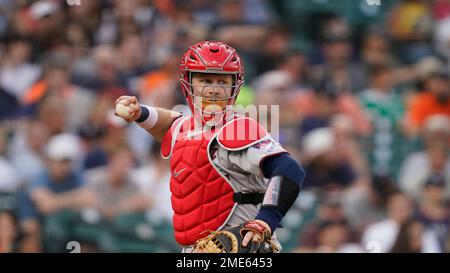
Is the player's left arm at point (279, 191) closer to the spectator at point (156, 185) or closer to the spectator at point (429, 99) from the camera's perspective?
the spectator at point (156, 185)

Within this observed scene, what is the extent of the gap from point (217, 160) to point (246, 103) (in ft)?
13.7

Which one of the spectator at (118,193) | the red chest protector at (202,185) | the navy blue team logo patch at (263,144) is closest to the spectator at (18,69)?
the spectator at (118,193)

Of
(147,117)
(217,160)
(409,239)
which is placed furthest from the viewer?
(409,239)

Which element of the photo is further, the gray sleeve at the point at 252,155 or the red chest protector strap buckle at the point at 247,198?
the red chest protector strap buckle at the point at 247,198

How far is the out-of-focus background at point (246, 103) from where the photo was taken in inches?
371

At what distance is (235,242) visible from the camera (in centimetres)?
563

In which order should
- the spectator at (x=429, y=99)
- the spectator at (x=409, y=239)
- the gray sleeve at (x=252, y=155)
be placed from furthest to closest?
the spectator at (x=429, y=99), the spectator at (x=409, y=239), the gray sleeve at (x=252, y=155)

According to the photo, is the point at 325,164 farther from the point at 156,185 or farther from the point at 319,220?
the point at 156,185

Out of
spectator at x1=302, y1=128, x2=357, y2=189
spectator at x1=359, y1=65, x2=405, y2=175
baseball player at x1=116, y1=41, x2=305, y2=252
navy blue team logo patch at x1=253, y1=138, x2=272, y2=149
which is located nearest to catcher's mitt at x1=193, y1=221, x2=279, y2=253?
baseball player at x1=116, y1=41, x2=305, y2=252

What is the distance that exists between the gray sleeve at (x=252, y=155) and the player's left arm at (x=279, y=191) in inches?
3.1

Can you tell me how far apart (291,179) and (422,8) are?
6467 millimetres

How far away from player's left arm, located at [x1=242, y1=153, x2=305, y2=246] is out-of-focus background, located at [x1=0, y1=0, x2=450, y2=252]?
3.58m

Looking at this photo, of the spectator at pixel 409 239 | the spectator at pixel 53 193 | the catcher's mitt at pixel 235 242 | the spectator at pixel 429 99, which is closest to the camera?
the catcher's mitt at pixel 235 242

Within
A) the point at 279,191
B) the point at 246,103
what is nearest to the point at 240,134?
the point at 279,191
